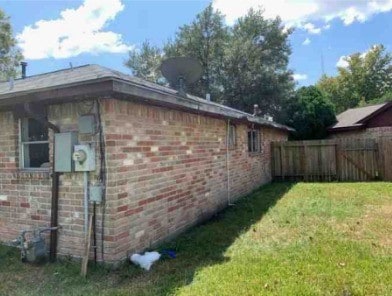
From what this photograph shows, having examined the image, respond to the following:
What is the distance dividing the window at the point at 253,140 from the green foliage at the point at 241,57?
486 inches

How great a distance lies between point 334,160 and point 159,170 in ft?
34.6

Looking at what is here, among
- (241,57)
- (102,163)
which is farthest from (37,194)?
(241,57)

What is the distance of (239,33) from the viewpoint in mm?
27750

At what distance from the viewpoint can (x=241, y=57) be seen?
84.8ft

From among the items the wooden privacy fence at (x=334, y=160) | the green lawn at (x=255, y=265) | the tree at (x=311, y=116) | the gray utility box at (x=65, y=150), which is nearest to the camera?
the green lawn at (x=255, y=265)

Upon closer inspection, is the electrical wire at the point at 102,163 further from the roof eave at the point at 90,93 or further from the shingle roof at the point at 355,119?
the shingle roof at the point at 355,119

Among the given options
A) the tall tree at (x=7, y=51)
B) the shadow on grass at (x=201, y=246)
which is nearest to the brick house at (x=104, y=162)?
the shadow on grass at (x=201, y=246)

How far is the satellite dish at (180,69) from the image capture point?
7.12m

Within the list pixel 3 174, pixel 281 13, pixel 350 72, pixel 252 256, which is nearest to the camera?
pixel 252 256

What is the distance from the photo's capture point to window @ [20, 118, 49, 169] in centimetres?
516

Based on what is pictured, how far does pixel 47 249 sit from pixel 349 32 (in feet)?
79.0

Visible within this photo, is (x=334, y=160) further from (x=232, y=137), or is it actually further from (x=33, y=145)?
(x=33, y=145)

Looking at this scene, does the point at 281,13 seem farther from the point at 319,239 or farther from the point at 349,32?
the point at 319,239

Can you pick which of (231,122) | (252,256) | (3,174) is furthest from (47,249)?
(231,122)
